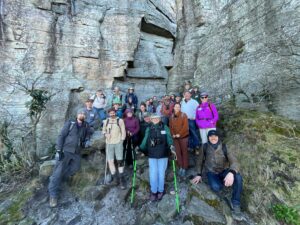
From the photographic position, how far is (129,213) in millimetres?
5988

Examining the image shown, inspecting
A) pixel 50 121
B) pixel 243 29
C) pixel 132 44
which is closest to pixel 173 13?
pixel 132 44

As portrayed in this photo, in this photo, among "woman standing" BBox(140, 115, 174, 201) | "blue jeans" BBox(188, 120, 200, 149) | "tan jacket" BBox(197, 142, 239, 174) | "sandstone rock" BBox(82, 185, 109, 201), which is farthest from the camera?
"blue jeans" BBox(188, 120, 200, 149)

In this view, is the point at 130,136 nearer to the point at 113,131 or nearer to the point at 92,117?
the point at 113,131

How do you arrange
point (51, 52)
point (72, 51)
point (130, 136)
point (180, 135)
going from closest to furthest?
point (180, 135) < point (130, 136) < point (51, 52) < point (72, 51)

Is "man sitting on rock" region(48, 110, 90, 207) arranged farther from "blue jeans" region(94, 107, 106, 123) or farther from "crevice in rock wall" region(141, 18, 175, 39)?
"crevice in rock wall" region(141, 18, 175, 39)

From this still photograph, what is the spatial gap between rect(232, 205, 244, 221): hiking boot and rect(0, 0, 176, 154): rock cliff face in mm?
10786

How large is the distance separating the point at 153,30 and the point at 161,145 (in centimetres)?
1413

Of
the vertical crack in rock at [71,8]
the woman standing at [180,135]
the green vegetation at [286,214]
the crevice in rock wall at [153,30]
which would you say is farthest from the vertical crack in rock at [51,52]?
the green vegetation at [286,214]

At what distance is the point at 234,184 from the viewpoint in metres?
5.13

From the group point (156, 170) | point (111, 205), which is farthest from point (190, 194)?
point (111, 205)

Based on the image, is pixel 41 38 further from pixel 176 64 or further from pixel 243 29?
pixel 243 29

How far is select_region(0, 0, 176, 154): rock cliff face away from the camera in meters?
12.7

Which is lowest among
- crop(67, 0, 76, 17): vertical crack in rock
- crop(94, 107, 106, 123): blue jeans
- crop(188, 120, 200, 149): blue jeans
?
crop(188, 120, 200, 149): blue jeans

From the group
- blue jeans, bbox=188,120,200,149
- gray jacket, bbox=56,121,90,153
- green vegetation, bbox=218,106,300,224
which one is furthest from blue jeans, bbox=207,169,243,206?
gray jacket, bbox=56,121,90,153
